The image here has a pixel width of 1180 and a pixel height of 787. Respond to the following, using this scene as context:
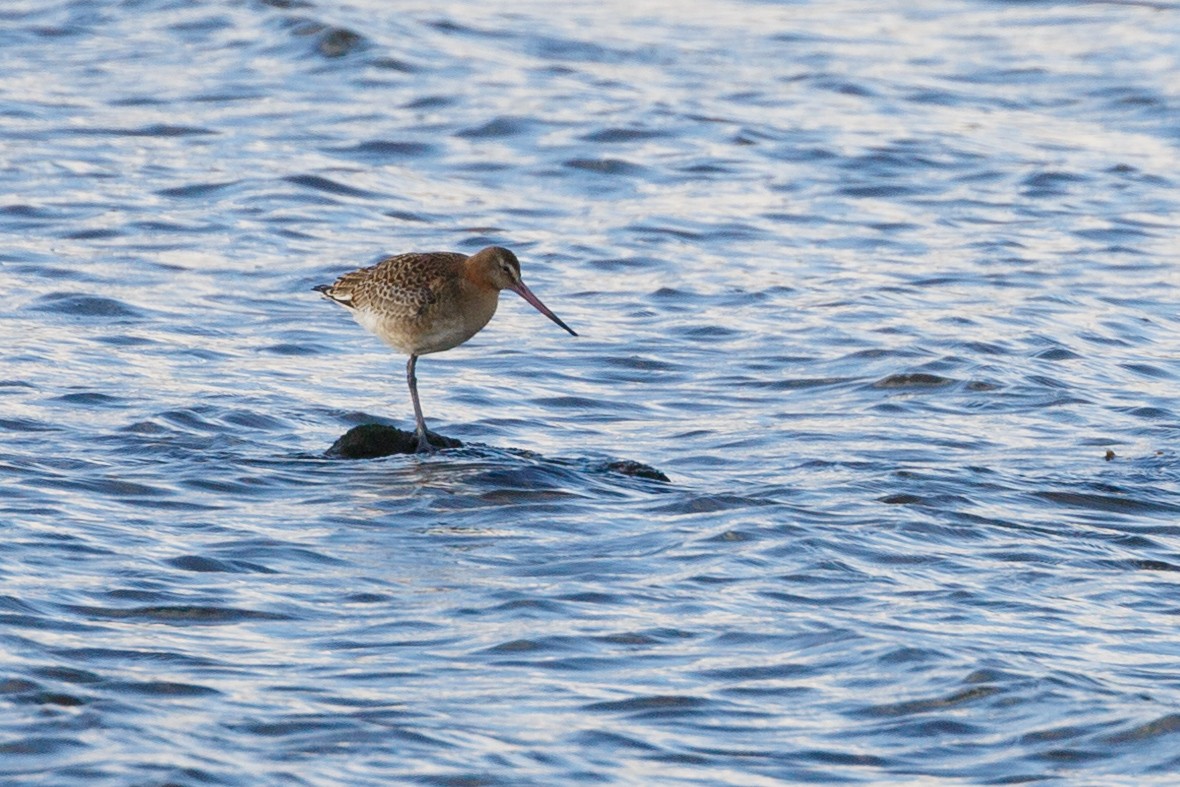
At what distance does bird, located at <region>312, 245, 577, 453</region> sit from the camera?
989 centimetres

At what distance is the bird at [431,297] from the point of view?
32.4 ft

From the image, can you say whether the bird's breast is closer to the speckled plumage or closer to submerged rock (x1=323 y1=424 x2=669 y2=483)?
the speckled plumage

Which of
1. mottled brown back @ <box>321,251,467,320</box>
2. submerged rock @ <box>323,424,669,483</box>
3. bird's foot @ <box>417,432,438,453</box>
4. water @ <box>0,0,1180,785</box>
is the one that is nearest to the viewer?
water @ <box>0,0,1180,785</box>

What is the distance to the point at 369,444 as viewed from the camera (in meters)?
9.51

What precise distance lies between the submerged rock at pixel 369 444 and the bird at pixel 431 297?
202 millimetres

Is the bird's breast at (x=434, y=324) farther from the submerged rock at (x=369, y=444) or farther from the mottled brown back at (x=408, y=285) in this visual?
the submerged rock at (x=369, y=444)

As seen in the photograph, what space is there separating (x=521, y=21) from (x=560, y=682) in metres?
15.1

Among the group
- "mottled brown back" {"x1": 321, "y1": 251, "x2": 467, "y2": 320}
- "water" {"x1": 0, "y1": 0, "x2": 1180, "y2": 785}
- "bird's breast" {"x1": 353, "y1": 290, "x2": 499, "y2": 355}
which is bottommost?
"water" {"x1": 0, "y1": 0, "x2": 1180, "y2": 785}

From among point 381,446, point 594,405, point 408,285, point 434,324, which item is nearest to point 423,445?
point 381,446

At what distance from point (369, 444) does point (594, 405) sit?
179 centimetres

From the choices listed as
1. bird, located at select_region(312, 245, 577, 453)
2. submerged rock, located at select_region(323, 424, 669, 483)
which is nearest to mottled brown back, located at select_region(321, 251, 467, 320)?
bird, located at select_region(312, 245, 577, 453)

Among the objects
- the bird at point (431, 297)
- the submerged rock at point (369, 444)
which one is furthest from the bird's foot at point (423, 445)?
the bird at point (431, 297)

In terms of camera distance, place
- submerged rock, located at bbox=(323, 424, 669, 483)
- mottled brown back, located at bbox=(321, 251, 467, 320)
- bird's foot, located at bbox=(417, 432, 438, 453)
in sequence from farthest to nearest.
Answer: mottled brown back, located at bbox=(321, 251, 467, 320) < bird's foot, located at bbox=(417, 432, 438, 453) < submerged rock, located at bbox=(323, 424, 669, 483)

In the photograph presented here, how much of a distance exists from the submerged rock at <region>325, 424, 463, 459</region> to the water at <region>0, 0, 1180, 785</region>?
122 mm
